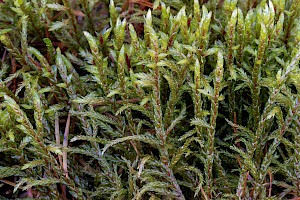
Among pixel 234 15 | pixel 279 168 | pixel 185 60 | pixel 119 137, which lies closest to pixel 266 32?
pixel 234 15

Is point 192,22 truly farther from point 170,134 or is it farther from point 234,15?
point 170,134

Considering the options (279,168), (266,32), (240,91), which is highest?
(266,32)

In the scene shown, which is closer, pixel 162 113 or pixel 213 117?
pixel 213 117

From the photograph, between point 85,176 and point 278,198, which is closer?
point 278,198

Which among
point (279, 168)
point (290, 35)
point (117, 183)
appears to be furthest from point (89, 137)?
point (290, 35)

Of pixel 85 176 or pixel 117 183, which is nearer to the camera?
pixel 117 183

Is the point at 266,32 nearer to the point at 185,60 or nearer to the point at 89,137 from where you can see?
the point at 185,60

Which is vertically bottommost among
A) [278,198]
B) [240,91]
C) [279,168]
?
[278,198]

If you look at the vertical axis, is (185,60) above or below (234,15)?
below

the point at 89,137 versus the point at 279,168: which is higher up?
the point at 89,137
